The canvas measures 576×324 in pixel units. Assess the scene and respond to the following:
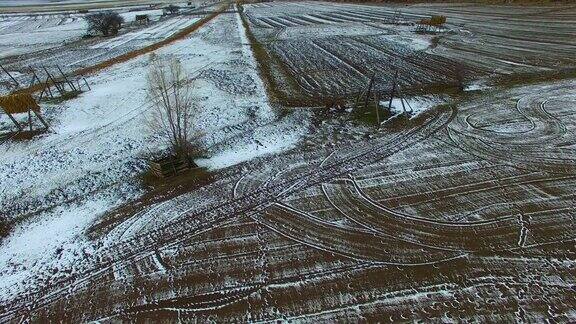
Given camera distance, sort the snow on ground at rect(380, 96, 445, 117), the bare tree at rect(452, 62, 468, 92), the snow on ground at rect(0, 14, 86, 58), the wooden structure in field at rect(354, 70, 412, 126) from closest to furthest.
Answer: the wooden structure in field at rect(354, 70, 412, 126) → the snow on ground at rect(380, 96, 445, 117) → the bare tree at rect(452, 62, 468, 92) → the snow on ground at rect(0, 14, 86, 58)

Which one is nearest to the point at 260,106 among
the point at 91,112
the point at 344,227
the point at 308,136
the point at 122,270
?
the point at 308,136

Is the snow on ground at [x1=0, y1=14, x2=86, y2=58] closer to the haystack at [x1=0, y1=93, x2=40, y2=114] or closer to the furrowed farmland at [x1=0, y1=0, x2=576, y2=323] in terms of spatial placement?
the furrowed farmland at [x1=0, y1=0, x2=576, y2=323]

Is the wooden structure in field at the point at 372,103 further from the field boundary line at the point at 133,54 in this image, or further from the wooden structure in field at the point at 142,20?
the wooden structure in field at the point at 142,20

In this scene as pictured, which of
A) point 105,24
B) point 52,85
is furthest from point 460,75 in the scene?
point 105,24

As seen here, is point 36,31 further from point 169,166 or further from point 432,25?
point 432,25

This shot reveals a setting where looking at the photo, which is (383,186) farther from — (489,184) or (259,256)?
(259,256)

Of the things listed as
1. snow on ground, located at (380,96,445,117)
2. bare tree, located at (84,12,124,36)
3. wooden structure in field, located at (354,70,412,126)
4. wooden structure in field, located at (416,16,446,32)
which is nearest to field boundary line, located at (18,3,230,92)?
bare tree, located at (84,12,124,36)
